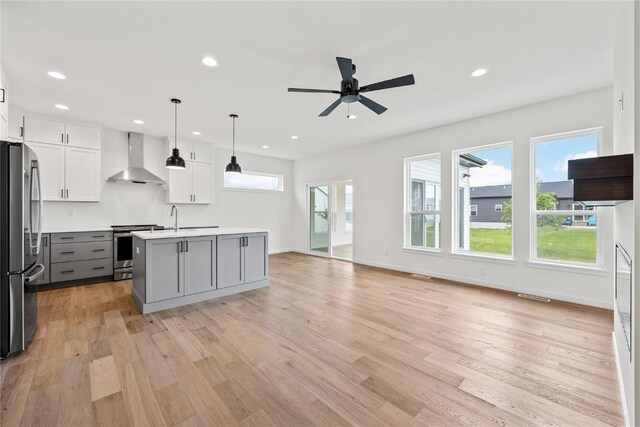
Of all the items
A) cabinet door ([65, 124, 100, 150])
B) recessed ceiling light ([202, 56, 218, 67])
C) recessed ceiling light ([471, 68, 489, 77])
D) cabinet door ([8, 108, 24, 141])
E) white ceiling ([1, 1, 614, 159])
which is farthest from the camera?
cabinet door ([65, 124, 100, 150])

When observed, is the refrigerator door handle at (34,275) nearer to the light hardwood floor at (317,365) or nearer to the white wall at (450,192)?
the light hardwood floor at (317,365)

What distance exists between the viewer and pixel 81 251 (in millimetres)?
4562

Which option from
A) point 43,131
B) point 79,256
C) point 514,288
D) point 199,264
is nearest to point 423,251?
point 514,288

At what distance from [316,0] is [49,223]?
5760 mm

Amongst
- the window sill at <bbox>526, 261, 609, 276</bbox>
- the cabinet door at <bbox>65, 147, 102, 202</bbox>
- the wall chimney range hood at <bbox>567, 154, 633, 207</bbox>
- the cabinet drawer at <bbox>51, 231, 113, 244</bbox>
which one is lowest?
the window sill at <bbox>526, 261, 609, 276</bbox>

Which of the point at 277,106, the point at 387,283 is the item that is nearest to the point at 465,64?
the point at 277,106

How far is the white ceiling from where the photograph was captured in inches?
85.3

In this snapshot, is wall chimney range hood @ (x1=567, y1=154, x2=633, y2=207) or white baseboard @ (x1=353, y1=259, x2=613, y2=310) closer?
wall chimney range hood @ (x1=567, y1=154, x2=633, y2=207)

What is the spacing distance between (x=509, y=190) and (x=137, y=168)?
6779mm

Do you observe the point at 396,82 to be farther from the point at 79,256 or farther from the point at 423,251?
the point at 79,256

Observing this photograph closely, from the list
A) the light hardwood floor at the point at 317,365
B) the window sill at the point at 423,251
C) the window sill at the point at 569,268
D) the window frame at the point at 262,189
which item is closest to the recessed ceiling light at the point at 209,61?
the light hardwood floor at the point at 317,365

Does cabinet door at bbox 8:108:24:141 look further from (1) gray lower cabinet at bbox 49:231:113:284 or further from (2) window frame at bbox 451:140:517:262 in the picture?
(2) window frame at bbox 451:140:517:262

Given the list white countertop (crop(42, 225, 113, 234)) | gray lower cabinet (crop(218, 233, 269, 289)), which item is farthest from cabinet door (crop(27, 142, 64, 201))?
gray lower cabinet (crop(218, 233, 269, 289))

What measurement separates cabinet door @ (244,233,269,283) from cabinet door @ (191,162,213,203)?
8.74 ft
